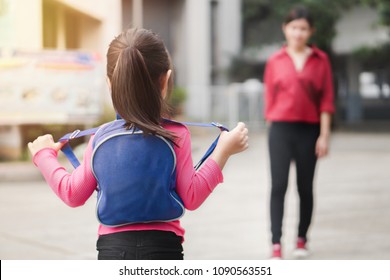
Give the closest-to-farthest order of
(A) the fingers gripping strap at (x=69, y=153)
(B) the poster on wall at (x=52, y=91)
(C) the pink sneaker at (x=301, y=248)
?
(A) the fingers gripping strap at (x=69, y=153) < (C) the pink sneaker at (x=301, y=248) < (B) the poster on wall at (x=52, y=91)

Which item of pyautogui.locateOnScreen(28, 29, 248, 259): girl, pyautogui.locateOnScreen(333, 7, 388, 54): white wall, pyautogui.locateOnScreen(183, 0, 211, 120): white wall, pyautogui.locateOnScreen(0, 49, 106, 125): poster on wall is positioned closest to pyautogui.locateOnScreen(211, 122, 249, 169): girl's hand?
pyautogui.locateOnScreen(28, 29, 248, 259): girl

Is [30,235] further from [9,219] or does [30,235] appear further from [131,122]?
[131,122]

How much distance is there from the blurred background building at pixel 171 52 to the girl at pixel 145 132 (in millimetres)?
291

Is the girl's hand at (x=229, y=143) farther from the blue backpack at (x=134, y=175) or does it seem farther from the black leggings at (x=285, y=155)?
the black leggings at (x=285, y=155)

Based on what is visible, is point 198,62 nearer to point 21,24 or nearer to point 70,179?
point 21,24

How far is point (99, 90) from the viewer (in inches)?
213

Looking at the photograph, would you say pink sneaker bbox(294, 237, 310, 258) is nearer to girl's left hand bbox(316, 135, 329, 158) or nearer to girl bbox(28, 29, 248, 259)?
girl's left hand bbox(316, 135, 329, 158)

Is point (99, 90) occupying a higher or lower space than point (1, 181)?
higher

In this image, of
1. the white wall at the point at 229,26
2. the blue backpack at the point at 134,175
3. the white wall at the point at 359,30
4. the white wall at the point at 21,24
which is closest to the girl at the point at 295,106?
the white wall at the point at 21,24

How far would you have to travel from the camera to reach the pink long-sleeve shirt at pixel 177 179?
170 centimetres

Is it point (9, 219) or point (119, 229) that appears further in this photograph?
point (9, 219)

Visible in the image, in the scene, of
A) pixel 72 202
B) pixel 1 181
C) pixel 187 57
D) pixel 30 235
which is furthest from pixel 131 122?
pixel 187 57
